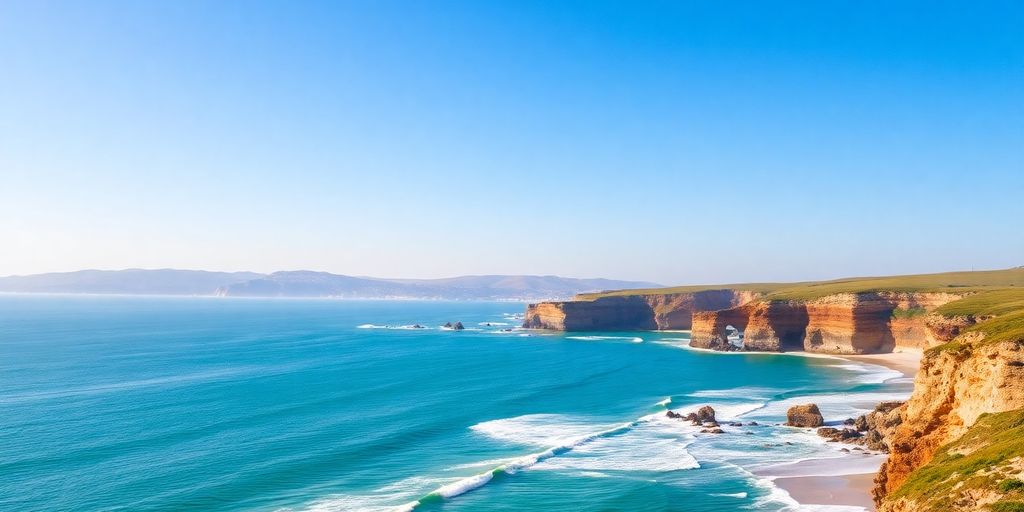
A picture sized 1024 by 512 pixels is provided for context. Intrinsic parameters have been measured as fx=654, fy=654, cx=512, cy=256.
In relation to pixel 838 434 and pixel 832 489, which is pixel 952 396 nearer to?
pixel 832 489

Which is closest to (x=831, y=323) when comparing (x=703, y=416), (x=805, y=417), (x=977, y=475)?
(x=805, y=417)

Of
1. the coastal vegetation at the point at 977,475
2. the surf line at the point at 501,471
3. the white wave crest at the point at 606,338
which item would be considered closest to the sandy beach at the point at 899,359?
the white wave crest at the point at 606,338

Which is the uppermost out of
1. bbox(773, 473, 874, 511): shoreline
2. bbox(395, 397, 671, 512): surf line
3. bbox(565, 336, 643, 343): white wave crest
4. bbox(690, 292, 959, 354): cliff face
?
bbox(690, 292, 959, 354): cliff face

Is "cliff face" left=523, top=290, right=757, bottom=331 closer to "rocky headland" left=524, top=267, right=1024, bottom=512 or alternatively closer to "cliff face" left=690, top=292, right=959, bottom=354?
"rocky headland" left=524, top=267, right=1024, bottom=512

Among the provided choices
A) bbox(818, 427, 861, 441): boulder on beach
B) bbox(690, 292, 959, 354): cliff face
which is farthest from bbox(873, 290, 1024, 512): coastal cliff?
bbox(690, 292, 959, 354): cliff face

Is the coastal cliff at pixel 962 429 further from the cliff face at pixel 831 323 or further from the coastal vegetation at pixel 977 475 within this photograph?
the cliff face at pixel 831 323

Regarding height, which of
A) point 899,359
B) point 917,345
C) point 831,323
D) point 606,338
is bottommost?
point 899,359
